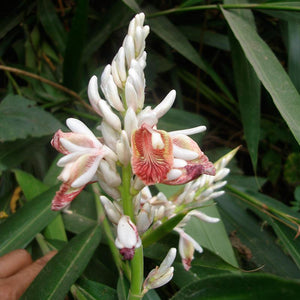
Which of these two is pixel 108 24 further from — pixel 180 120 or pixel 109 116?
pixel 109 116

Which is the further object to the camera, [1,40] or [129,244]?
[1,40]

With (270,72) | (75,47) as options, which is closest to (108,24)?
(75,47)

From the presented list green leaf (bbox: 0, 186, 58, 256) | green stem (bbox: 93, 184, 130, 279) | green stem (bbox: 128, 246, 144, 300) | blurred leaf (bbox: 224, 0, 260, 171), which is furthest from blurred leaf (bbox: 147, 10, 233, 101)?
green stem (bbox: 128, 246, 144, 300)

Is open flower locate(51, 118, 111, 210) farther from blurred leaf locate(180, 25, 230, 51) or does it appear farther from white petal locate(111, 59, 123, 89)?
blurred leaf locate(180, 25, 230, 51)

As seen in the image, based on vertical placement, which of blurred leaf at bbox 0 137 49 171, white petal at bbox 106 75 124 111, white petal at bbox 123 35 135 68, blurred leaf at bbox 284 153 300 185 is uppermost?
white petal at bbox 123 35 135 68

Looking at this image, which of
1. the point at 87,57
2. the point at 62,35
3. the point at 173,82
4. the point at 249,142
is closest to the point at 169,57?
the point at 173,82

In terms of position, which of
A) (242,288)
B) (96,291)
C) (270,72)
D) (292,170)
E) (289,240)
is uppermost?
(270,72)

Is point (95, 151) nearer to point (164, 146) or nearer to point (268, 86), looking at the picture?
point (164, 146)
